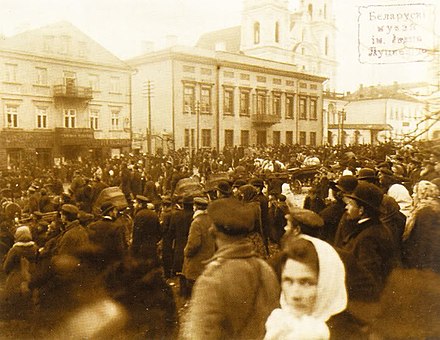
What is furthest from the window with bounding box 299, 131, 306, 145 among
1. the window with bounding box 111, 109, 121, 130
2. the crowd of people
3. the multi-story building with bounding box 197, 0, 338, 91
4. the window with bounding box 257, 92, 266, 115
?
the window with bounding box 111, 109, 121, 130

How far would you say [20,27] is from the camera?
17.0ft

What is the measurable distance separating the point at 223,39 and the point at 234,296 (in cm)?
717

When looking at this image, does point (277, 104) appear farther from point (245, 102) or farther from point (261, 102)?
point (245, 102)

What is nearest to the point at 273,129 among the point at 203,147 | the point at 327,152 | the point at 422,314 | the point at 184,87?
the point at 184,87

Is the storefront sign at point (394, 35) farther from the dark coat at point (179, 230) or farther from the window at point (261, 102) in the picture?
the window at point (261, 102)

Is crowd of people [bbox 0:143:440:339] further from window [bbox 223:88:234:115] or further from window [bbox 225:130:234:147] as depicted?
window [bbox 225:130:234:147]

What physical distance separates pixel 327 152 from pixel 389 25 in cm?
1276

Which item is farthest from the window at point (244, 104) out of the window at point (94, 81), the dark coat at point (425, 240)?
the dark coat at point (425, 240)

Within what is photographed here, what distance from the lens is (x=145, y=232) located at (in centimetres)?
491

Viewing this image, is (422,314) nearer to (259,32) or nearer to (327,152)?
(259,32)

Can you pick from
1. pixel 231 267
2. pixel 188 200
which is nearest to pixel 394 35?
pixel 188 200

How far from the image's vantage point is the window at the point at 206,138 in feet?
33.8

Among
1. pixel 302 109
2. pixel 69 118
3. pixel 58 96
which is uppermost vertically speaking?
pixel 302 109

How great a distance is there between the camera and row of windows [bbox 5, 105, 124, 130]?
5.63 metres
